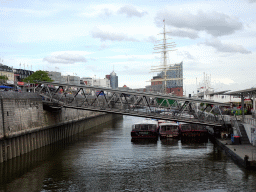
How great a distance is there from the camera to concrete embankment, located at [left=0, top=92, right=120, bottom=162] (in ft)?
137

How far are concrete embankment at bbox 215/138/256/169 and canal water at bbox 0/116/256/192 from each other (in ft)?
2.10

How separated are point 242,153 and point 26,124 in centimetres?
2918

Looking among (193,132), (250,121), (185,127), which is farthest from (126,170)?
(185,127)

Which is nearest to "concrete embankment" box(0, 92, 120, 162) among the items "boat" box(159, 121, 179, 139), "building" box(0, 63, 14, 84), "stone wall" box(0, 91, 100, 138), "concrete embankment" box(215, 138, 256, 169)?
"stone wall" box(0, 91, 100, 138)

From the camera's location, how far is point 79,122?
81125 mm

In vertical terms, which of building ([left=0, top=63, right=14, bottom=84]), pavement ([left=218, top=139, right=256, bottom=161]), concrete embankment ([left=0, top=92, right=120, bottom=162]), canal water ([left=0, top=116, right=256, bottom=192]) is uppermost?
building ([left=0, top=63, right=14, bottom=84])

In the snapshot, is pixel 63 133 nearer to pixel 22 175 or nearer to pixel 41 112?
pixel 41 112

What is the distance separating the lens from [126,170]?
35188mm

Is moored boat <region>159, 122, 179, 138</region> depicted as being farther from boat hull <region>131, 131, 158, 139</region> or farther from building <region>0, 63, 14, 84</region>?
building <region>0, 63, 14, 84</region>

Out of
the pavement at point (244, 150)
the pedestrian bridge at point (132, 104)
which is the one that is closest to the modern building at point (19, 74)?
the pedestrian bridge at point (132, 104)

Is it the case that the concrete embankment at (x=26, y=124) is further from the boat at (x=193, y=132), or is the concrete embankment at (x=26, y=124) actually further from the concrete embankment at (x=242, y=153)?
the concrete embankment at (x=242, y=153)

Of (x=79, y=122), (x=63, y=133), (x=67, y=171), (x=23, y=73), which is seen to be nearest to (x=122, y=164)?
(x=67, y=171)

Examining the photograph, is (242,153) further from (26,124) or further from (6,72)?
(6,72)

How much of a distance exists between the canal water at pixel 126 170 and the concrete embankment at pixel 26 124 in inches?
62.8
